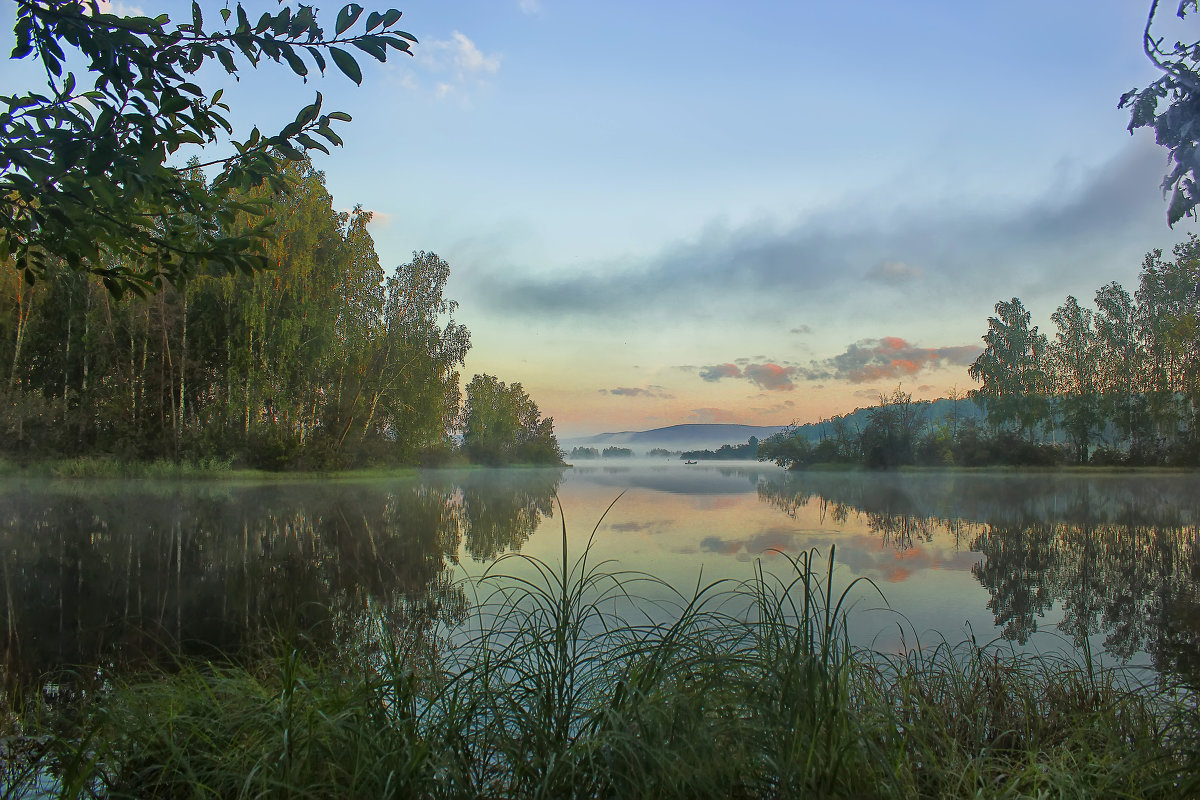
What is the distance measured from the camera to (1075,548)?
7.97 meters

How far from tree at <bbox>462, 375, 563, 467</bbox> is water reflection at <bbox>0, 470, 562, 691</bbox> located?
26.3 metres

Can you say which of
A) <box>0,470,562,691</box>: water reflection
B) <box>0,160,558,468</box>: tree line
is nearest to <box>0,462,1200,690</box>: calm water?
<box>0,470,562,691</box>: water reflection

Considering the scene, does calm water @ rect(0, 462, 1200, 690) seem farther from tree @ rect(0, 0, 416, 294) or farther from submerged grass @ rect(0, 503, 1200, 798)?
tree @ rect(0, 0, 416, 294)

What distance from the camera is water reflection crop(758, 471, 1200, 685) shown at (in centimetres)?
457

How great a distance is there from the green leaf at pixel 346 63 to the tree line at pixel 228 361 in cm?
1722

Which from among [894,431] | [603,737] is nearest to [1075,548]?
[603,737]

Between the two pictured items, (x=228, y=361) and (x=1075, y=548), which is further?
(x=228, y=361)

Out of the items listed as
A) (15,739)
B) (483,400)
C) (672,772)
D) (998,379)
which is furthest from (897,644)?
(483,400)

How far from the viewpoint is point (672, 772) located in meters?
1.88

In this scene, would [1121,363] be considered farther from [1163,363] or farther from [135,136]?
[135,136]

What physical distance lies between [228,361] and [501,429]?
2034 cm

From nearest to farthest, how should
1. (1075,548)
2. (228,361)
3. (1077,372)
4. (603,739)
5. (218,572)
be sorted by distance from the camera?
(603,739), (218,572), (1075,548), (228,361), (1077,372)

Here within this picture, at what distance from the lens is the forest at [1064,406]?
1049 inches

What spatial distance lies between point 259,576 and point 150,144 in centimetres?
494
